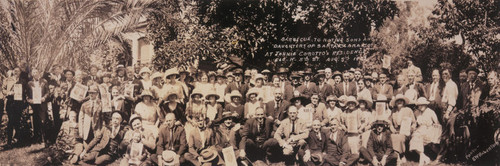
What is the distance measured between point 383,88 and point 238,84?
67.1 inches

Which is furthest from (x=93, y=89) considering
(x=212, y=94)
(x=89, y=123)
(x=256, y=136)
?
(x=256, y=136)

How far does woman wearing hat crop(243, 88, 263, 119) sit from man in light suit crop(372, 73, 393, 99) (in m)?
1.39

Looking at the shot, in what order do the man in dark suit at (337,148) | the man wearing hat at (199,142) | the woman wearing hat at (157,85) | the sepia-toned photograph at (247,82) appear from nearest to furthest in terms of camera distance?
the sepia-toned photograph at (247,82) → the woman wearing hat at (157,85) → the man wearing hat at (199,142) → the man in dark suit at (337,148)

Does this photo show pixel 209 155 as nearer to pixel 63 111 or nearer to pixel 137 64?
pixel 137 64

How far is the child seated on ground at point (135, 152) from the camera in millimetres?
4992

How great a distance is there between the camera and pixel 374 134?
5.56 metres

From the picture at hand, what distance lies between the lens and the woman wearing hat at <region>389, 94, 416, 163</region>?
562 centimetres

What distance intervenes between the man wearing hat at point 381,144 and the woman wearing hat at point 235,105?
1.50m

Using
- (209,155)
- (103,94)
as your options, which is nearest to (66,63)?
(103,94)

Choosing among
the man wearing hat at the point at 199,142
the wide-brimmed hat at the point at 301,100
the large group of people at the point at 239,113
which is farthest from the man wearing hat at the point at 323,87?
the man wearing hat at the point at 199,142

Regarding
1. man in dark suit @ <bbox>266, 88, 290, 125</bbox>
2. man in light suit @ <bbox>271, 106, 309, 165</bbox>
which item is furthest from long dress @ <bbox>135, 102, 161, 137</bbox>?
man in light suit @ <bbox>271, 106, 309, 165</bbox>

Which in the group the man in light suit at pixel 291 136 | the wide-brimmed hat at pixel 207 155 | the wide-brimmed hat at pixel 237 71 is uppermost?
the wide-brimmed hat at pixel 237 71

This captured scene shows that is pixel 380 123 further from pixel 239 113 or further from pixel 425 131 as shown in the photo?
pixel 239 113

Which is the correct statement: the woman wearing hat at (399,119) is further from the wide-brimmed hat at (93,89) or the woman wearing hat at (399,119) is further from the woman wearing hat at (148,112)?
the wide-brimmed hat at (93,89)
